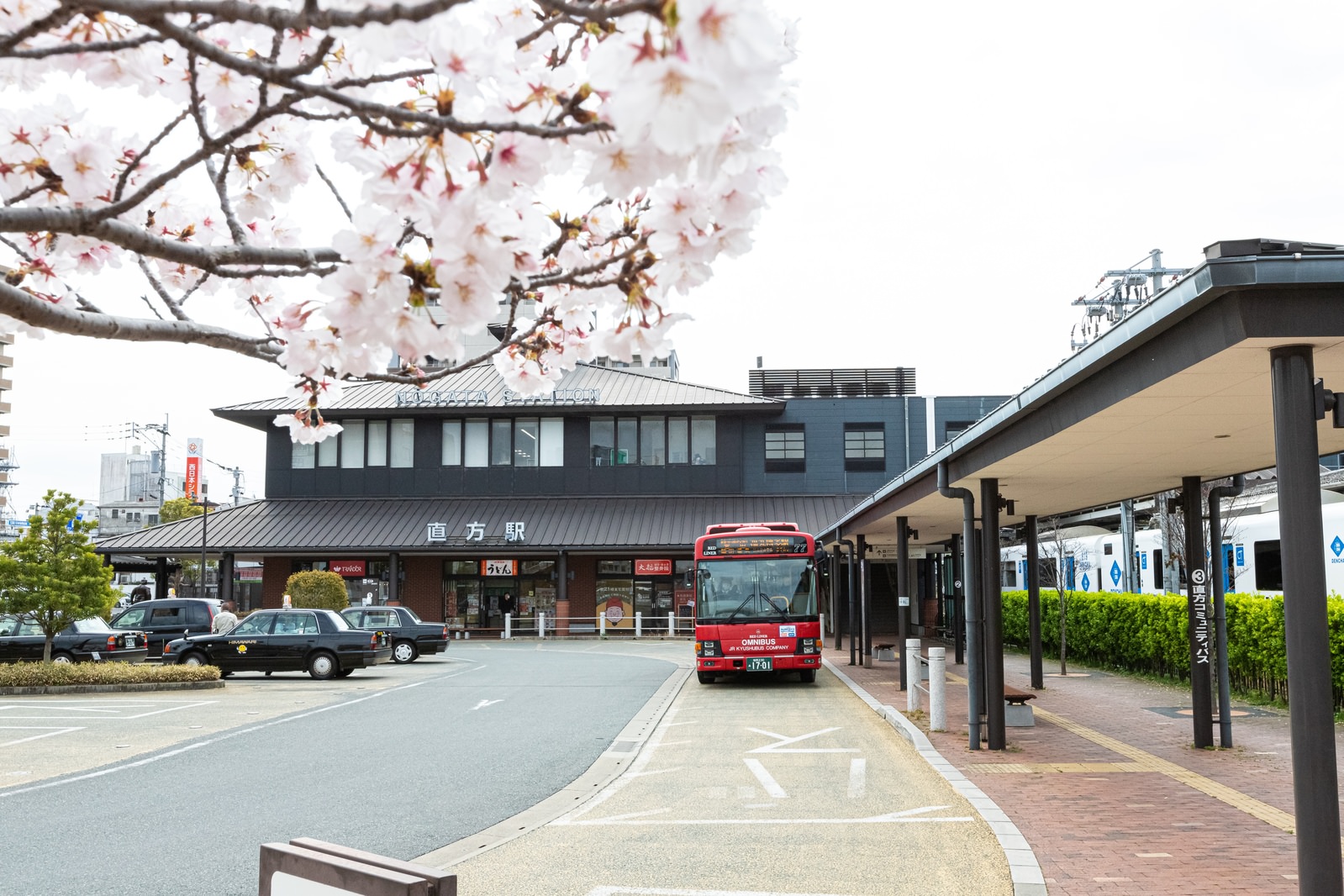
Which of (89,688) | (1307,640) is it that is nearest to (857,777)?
(1307,640)

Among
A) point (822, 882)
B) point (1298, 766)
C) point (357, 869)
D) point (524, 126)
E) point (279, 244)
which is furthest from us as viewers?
point (822, 882)

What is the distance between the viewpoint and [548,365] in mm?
4336

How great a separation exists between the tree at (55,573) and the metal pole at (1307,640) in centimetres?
1972

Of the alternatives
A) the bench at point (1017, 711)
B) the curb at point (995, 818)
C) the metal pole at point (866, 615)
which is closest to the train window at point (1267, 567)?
the metal pole at point (866, 615)

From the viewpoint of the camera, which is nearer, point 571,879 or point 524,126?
point 524,126

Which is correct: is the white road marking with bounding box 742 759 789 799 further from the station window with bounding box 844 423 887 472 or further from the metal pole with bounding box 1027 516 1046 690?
the station window with bounding box 844 423 887 472

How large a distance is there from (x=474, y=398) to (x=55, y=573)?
933 inches

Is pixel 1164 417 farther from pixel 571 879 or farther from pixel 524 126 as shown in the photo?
pixel 524 126

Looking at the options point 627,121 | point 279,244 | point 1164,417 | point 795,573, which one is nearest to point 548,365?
point 279,244

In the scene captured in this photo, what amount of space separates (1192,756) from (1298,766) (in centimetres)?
632

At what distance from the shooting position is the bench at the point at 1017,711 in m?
13.8

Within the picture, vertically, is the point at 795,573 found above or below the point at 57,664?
above

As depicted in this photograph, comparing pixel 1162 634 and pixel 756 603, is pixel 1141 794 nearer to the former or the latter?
pixel 1162 634

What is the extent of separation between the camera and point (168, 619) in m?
27.7
